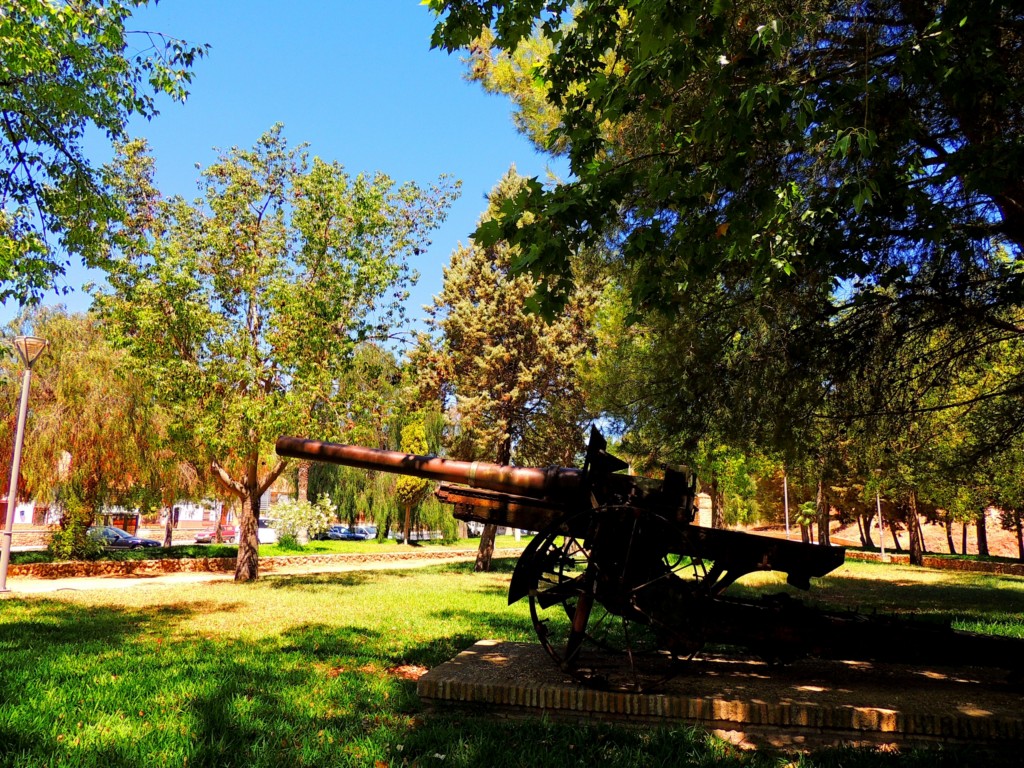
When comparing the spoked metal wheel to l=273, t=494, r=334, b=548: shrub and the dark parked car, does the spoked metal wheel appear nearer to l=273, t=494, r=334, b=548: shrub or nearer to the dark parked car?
l=273, t=494, r=334, b=548: shrub

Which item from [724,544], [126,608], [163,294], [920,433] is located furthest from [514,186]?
[724,544]

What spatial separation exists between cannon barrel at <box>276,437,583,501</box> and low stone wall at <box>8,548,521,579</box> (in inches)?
630

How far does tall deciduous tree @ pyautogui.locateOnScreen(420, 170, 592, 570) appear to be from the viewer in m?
24.5

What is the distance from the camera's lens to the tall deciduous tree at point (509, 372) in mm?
24547

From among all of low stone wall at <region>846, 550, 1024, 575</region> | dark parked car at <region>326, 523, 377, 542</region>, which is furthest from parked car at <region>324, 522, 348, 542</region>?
low stone wall at <region>846, 550, 1024, 575</region>

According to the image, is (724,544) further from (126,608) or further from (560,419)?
(560,419)

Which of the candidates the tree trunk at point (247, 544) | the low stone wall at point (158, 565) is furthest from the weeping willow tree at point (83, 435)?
the tree trunk at point (247, 544)

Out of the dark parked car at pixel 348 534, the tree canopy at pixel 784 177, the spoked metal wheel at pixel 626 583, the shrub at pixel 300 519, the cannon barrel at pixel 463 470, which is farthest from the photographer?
the dark parked car at pixel 348 534

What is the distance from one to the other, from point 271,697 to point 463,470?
2429 millimetres

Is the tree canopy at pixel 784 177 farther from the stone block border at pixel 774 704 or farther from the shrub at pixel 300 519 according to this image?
the shrub at pixel 300 519

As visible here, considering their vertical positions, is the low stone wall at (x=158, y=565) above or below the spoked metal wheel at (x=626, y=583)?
below

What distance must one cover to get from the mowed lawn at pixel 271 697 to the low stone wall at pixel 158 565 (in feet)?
23.1

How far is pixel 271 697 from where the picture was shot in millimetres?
5527

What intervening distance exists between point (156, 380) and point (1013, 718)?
15.7m
